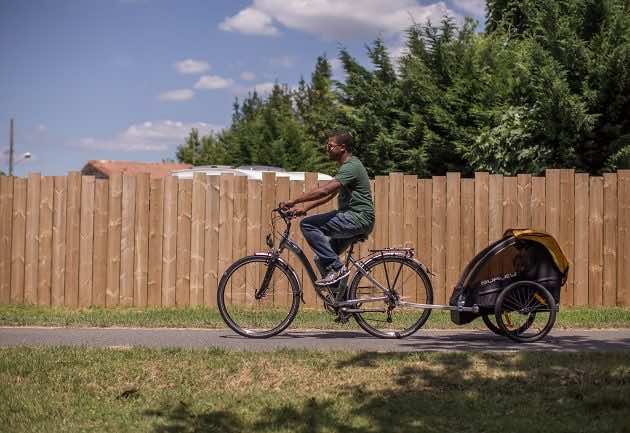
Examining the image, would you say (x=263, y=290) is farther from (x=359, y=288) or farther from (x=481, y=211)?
(x=481, y=211)

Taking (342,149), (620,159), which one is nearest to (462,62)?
(620,159)

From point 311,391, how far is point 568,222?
22.9 feet

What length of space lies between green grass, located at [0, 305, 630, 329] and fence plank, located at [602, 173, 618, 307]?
0.26m

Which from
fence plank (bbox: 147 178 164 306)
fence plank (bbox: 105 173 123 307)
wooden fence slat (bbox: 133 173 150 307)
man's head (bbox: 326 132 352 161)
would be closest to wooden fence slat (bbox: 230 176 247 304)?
fence plank (bbox: 147 178 164 306)

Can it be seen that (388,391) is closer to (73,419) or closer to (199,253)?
(73,419)

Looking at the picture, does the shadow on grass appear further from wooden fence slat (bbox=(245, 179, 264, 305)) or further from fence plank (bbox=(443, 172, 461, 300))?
wooden fence slat (bbox=(245, 179, 264, 305))

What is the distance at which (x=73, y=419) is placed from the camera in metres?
5.45

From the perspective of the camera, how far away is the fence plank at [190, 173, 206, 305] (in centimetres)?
1171

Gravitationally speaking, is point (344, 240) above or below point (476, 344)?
above

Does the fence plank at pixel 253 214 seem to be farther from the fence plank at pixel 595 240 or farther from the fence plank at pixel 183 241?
the fence plank at pixel 595 240

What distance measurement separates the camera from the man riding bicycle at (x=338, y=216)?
26.2ft

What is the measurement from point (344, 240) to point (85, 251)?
16.5 feet

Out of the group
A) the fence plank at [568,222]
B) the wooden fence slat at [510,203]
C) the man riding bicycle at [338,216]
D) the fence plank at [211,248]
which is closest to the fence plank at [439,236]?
the wooden fence slat at [510,203]

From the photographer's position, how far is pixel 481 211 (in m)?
11.8
